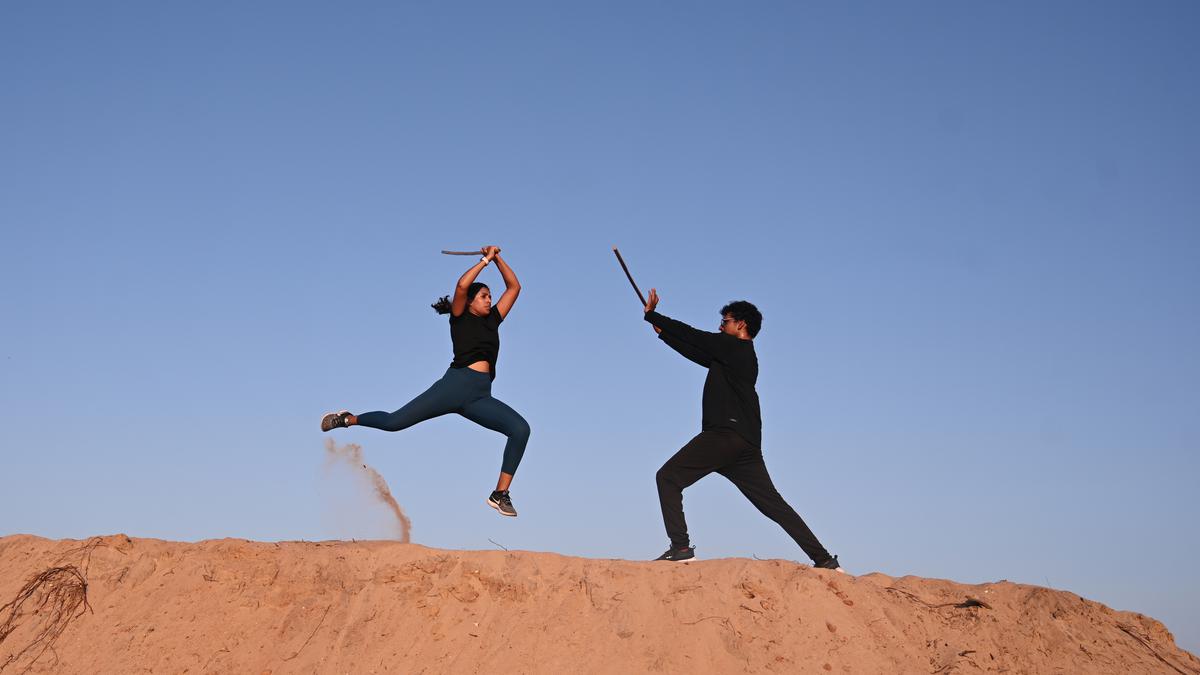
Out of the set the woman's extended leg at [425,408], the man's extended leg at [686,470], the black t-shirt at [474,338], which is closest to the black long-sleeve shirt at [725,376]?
the man's extended leg at [686,470]

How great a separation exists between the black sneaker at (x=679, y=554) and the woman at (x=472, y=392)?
1.34 metres

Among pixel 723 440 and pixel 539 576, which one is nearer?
pixel 539 576

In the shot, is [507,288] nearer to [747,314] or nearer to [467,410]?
[467,410]

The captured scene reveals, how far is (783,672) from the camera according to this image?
7328mm

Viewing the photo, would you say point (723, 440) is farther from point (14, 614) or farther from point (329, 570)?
point (14, 614)

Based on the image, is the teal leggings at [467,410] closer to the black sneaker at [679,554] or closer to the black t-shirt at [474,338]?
the black t-shirt at [474,338]

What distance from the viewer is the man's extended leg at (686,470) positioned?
8789mm

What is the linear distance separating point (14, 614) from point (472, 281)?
447cm

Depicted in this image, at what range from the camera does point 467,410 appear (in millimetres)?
9008

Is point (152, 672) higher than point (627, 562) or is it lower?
lower

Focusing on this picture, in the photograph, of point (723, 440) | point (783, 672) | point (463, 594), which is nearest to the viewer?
point (783, 672)

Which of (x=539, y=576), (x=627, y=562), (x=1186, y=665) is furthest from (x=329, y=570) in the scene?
(x=1186, y=665)

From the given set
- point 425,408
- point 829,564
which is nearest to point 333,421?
point 425,408

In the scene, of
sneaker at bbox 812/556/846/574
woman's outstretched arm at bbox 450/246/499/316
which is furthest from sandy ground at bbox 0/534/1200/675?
woman's outstretched arm at bbox 450/246/499/316
